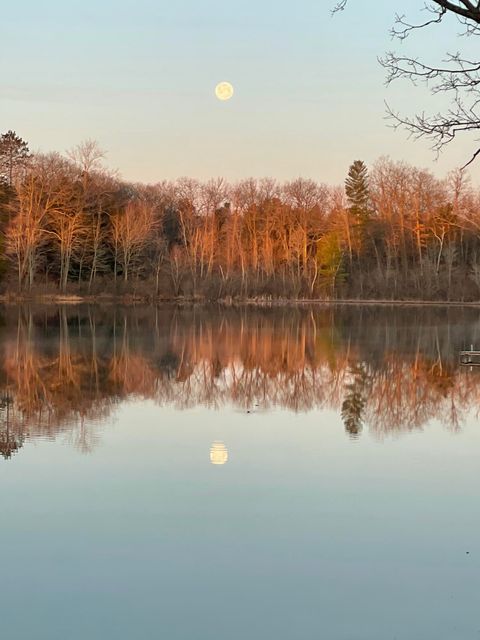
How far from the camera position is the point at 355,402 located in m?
14.8

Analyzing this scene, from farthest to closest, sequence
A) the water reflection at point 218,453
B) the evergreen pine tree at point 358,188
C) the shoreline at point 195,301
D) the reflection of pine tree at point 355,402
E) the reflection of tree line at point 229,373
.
Answer: the evergreen pine tree at point 358,188 < the shoreline at point 195,301 < the reflection of tree line at point 229,373 < the reflection of pine tree at point 355,402 < the water reflection at point 218,453

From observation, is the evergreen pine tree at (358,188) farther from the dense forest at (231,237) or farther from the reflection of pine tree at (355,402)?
the reflection of pine tree at (355,402)

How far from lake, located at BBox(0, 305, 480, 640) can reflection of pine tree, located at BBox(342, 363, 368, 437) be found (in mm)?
64

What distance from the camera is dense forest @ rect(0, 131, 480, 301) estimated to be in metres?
59.7

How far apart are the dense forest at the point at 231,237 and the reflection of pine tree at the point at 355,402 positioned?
4324 centimetres

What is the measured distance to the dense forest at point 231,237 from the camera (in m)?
59.7

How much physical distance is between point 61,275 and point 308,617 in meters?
57.0

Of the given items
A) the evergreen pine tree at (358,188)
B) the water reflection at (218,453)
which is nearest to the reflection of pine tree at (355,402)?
the water reflection at (218,453)

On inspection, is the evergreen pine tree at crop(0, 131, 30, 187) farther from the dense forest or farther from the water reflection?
the water reflection

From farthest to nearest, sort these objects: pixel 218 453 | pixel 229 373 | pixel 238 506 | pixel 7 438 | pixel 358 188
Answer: pixel 358 188
pixel 229 373
pixel 7 438
pixel 218 453
pixel 238 506

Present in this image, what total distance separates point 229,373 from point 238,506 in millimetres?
11241

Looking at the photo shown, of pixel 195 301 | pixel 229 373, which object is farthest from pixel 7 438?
pixel 195 301

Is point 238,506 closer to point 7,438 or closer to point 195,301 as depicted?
point 7,438

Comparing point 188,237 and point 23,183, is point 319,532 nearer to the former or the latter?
point 23,183
